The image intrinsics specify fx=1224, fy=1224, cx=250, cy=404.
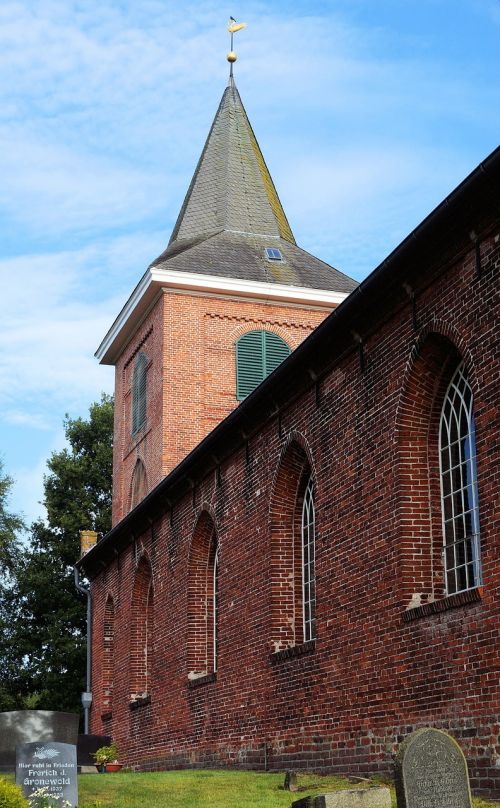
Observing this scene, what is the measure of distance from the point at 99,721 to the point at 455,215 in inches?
790

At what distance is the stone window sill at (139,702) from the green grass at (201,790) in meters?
7.81

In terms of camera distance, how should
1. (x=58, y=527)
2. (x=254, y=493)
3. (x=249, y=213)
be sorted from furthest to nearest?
(x=58, y=527), (x=249, y=213), (x=254, y=493)

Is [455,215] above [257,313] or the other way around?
the other way around

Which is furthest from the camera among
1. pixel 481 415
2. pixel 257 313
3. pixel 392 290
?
pixel 257 313

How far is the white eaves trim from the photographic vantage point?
30703 millimetres

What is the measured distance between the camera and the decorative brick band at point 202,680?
20066 mm

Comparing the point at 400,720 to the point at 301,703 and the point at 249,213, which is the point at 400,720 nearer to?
the point at 301,703

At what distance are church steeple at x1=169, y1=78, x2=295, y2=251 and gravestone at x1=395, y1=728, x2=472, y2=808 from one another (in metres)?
25.7

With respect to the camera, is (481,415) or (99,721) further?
(99,721)

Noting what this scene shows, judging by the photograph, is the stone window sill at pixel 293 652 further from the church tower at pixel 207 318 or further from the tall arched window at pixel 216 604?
the church tower at pixel 207 318

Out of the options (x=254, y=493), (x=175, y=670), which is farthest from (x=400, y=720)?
(x=175, y=670)

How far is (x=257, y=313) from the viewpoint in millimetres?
31484

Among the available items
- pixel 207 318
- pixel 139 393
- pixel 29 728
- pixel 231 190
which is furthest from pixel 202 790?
pixel 231 190

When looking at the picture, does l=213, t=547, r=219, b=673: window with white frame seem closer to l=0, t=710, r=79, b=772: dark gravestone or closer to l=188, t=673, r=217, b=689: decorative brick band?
l=188, t=673, r=217, b=689: decorative brick band
